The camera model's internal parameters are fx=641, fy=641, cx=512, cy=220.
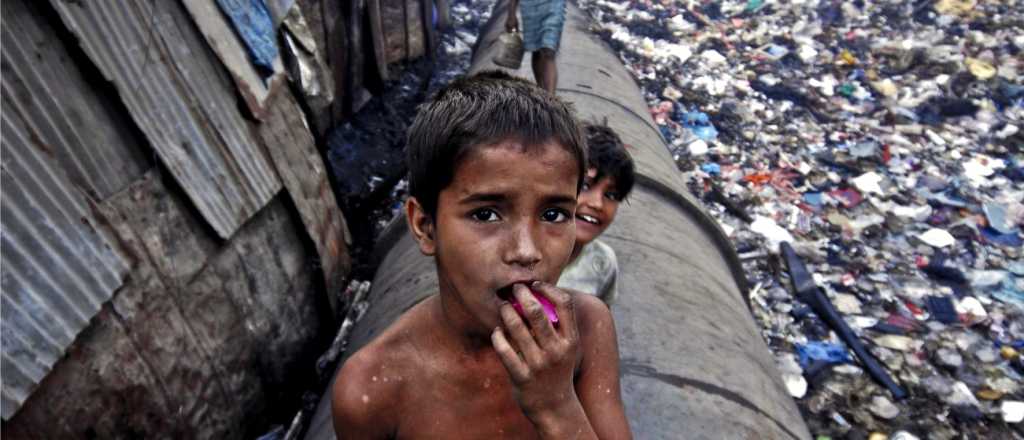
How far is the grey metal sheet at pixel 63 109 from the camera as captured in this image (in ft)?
5.26

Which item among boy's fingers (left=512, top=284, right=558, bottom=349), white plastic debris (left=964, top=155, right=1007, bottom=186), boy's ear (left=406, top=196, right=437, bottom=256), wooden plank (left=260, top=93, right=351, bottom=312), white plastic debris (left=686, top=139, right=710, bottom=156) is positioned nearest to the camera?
boy's fingers (left=512, top=284, right=558, bottom=349)

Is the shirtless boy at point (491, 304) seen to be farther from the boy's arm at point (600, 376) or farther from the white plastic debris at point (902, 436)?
the white plastic debris at point (902, 436)

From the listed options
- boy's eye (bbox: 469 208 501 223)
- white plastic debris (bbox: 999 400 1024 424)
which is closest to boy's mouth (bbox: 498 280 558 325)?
boy's eye (bbox: 469 208 501 223)

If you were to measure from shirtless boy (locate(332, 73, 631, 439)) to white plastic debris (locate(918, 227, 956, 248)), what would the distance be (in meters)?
4.12

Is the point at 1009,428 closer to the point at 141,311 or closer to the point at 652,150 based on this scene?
the point at 652,150

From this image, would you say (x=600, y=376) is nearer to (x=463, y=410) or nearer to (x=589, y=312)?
(x=589, y=312)

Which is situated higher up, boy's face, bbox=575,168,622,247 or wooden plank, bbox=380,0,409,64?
boy's face, bbox=575,168,622,247

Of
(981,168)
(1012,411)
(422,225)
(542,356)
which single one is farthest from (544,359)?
(981,168)

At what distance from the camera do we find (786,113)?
6.15 metres

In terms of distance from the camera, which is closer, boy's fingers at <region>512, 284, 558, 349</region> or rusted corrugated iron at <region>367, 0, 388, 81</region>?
boy's fingers at <region>512, 284, 558, 349</region>

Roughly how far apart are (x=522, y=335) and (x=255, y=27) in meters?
2.15

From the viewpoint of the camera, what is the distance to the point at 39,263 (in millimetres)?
1649

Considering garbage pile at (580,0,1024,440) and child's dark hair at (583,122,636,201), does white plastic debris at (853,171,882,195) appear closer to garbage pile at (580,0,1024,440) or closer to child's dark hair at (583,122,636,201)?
garbage pile at (580,0,1024,440)

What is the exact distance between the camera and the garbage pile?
342cm
